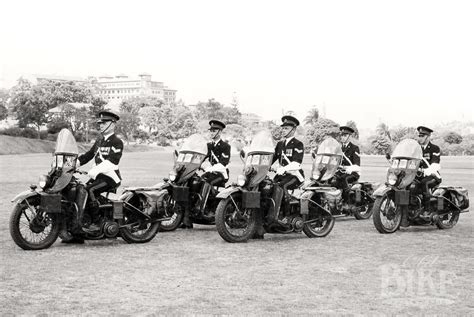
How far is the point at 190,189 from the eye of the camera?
11766mm

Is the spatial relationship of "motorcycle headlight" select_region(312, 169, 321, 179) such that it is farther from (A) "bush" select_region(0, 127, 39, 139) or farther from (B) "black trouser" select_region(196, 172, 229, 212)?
(A) "bush" select_region(0, 127, 39, 139)

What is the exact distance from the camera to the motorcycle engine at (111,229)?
9.63 m

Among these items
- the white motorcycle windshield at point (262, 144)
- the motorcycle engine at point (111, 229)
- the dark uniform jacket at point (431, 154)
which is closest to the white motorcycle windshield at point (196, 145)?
the white motorcycle windshield at point (262, 144)

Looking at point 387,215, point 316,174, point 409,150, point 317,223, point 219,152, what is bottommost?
point 317,223

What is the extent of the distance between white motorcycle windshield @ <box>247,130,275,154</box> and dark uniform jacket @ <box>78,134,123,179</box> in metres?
2.02

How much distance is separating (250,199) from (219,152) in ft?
7.36

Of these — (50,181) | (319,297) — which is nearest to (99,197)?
(50,181)

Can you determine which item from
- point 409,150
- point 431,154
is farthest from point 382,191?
point 431,154

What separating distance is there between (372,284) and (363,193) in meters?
7.40

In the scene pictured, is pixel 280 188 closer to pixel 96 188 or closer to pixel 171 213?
pixel 171 213

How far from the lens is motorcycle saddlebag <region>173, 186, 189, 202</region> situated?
11.4 meters

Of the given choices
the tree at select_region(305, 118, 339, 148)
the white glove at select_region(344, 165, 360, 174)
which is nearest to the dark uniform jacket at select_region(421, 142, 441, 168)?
the white glove at select_region(344, 165, 360, 174)

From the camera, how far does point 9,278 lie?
722 centimetres

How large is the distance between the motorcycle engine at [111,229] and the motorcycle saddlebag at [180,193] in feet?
6.05
